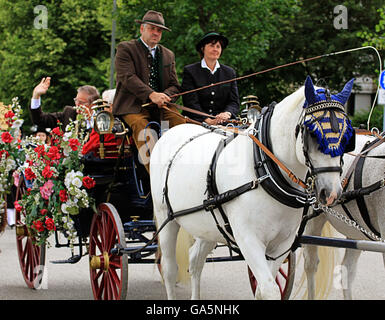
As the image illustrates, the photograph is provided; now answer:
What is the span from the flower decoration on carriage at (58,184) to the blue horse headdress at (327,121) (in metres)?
2.87

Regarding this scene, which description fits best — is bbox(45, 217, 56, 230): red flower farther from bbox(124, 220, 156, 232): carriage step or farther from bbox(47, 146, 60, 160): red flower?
bbox(124, 220, 156, 232): carriage step

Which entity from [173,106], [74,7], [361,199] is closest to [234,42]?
[74,7]

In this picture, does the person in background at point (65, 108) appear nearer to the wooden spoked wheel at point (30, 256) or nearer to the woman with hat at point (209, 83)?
the wooden spoked wheel at point (30, 256)

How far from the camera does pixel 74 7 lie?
23438mm

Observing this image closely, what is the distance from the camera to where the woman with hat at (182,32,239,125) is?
616cm

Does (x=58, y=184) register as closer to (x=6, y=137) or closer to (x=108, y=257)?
(x=108, y=257)

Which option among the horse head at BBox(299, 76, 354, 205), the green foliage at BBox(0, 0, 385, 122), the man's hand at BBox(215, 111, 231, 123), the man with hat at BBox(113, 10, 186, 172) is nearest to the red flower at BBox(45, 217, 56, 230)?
the man with hat at BBox(113, 10, 186, 172)

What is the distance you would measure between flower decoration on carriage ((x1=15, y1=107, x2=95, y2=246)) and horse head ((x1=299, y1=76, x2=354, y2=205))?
9.34ft

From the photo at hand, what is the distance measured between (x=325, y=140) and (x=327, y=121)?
114 millimetres

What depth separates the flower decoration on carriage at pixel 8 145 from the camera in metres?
6.91

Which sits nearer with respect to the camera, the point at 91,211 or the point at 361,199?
the point at 361,199

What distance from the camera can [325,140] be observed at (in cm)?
360

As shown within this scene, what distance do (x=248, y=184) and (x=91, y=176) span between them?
245cm

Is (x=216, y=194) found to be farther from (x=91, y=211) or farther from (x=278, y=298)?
(x=91, y=211)
